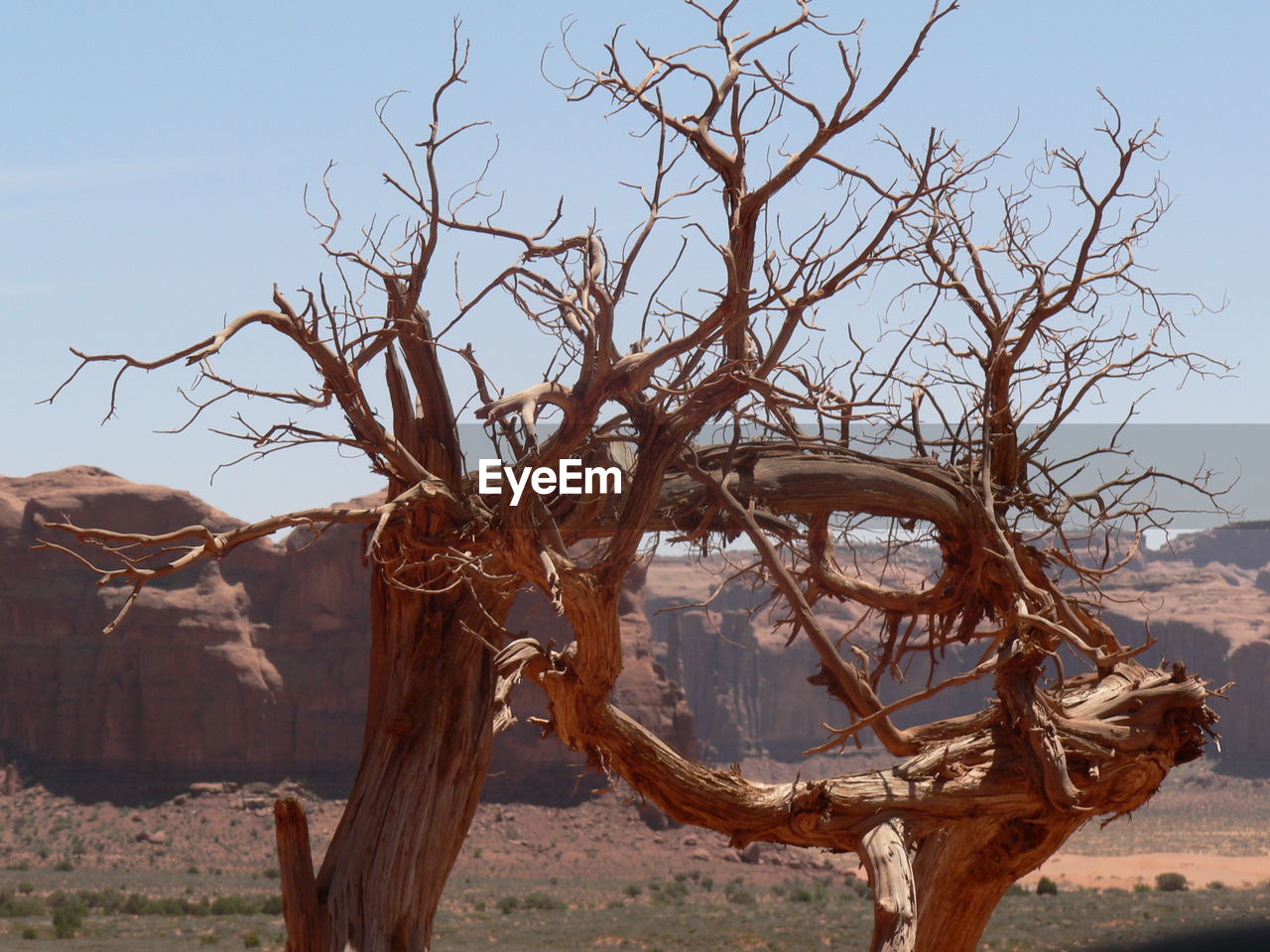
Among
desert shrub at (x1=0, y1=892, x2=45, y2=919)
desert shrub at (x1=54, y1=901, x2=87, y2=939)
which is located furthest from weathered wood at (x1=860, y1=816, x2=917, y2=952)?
desert shrub at (x1=0, y1=892, x2=45, y2=919)

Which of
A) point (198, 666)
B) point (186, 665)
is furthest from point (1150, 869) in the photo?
point (186, 665)

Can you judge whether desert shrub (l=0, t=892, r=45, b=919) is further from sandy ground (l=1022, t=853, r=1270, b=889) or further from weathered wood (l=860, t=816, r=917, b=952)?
weathered wood (l=860, t=816, r=917, b=952)

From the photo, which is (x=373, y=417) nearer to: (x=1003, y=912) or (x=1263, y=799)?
(x=1003, y=912)

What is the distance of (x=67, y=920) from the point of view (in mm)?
25422

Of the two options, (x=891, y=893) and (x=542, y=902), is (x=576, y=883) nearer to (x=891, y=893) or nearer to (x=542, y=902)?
(x=542, y=902)

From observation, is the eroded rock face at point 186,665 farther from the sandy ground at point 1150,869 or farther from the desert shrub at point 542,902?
the sandy ground at point 1150,869

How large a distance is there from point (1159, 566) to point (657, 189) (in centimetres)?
8737

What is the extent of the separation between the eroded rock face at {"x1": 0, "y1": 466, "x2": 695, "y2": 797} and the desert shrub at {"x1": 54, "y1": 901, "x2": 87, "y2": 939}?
16.8 metres

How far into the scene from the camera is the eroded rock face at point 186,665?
44125 mm

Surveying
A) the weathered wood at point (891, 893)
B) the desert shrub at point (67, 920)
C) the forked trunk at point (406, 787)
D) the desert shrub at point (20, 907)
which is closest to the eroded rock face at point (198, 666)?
the desert shrub at point (20, 907)

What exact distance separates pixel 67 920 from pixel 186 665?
2000 cm

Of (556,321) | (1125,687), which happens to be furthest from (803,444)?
(1125,687)

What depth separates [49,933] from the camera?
80.6 feet

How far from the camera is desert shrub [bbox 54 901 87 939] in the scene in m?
24.3
